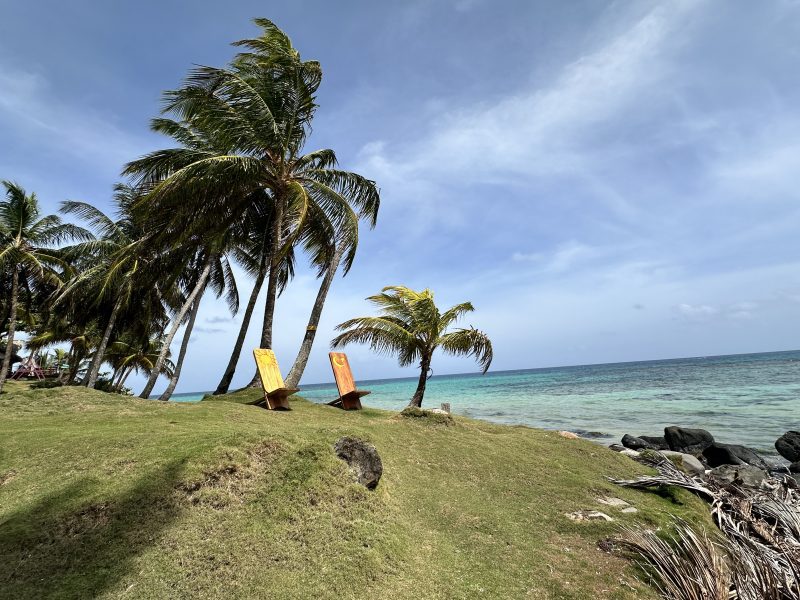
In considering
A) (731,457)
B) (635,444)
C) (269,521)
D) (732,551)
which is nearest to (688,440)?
(635,444)

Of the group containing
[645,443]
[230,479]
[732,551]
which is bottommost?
[645,443]

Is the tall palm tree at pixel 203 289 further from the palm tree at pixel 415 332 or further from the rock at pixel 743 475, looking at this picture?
the rock at pixel 743 475

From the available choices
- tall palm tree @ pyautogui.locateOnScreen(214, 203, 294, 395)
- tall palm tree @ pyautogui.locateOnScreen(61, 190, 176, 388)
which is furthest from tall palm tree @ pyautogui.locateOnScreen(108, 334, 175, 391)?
tall palm tree @ pyautogui.locateOnScreen(214, 203, 294, 395)

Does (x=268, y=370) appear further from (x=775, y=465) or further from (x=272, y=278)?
(x=775, y=465)

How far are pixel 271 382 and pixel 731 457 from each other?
1450 centimetres

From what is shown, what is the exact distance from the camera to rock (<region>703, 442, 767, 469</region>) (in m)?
13.8

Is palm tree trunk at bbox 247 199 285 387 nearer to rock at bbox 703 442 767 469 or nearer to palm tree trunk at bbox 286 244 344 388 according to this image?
palm tree trunk at bbox 286 244 344 388

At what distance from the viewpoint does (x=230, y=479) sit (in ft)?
17.5

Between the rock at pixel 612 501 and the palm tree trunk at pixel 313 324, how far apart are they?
9045 millimetres

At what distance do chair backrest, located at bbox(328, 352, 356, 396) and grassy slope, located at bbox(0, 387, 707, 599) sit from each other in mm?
5653

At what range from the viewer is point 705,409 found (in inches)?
987

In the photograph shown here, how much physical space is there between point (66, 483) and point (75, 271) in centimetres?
1966

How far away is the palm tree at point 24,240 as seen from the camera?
16.7 meters

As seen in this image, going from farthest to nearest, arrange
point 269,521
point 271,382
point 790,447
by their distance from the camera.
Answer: point 790,447, point 271,382, point 269,521
